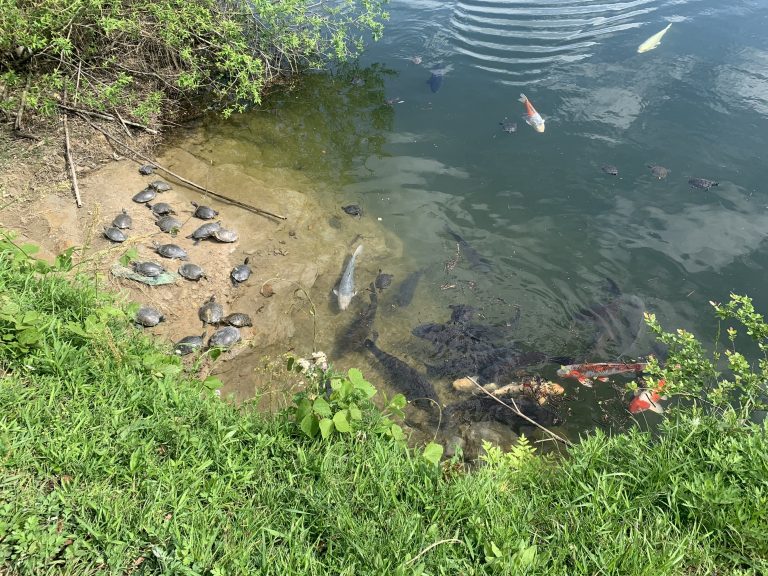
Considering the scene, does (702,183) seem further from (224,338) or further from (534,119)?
(224,338)

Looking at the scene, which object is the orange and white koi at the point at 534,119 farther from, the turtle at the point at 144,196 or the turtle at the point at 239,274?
the turtle at the point at 144,196

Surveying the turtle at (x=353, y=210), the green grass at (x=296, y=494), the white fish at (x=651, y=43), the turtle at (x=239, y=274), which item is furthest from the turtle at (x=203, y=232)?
the white fish at (x=651, y=43)

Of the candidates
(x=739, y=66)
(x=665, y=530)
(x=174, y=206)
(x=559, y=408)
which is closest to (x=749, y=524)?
(x=665, y=530)

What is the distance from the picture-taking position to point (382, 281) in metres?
6.78

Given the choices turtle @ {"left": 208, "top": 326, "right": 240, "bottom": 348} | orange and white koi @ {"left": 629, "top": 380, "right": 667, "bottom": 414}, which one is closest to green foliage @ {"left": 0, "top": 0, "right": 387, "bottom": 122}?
turtle @ {"left": 208, "top": 326, "right": 240, "bottom": 348}

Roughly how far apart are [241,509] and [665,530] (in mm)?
2724

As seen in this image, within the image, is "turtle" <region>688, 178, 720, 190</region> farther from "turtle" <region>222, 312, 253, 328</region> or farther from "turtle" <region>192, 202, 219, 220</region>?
"turtle" <region>192, 202, 219, 220</region>

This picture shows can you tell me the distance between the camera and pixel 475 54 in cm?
1126

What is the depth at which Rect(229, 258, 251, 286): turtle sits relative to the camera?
21.4ft

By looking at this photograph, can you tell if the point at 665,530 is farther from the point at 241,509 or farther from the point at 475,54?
the point at 475,54

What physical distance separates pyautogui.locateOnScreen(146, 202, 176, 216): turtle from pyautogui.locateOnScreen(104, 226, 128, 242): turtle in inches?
28.4

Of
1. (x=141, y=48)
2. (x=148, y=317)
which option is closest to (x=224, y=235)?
(x=148, y=317)

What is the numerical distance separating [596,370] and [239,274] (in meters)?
4.83

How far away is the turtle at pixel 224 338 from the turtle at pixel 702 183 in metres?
7.55
